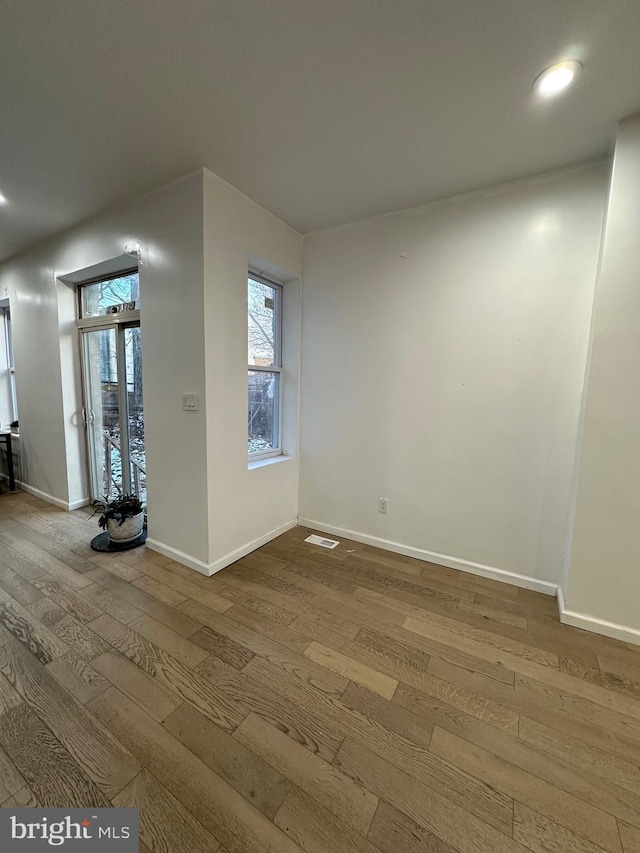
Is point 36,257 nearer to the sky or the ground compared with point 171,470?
nearer to the sky

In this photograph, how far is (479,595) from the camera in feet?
6.98

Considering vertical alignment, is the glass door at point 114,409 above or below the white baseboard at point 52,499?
above

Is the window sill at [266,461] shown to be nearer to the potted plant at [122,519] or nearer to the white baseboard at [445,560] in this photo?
the white baseboard at [445,560]

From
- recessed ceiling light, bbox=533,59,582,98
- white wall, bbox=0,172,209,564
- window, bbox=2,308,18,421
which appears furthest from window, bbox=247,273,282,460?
window, bbox=2,308,18,421

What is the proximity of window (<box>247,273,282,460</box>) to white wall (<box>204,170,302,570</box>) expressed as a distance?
0.21m

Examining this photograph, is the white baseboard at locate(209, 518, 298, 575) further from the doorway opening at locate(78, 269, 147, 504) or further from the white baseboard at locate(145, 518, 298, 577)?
the doorway opening at locate(78, 269, 147, 504)

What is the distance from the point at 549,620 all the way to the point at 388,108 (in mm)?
2908

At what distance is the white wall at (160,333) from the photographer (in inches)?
84.3

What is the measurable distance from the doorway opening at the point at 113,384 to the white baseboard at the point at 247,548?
3.57ft

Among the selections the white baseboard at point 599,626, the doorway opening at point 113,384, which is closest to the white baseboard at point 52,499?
the doorway opening at point 113,384

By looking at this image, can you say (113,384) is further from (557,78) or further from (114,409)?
(557,78)

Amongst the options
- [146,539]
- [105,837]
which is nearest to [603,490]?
[105,837]

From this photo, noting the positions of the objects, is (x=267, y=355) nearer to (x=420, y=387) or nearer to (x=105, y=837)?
(x=420, y=387)

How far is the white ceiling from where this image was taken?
1.19 metres
